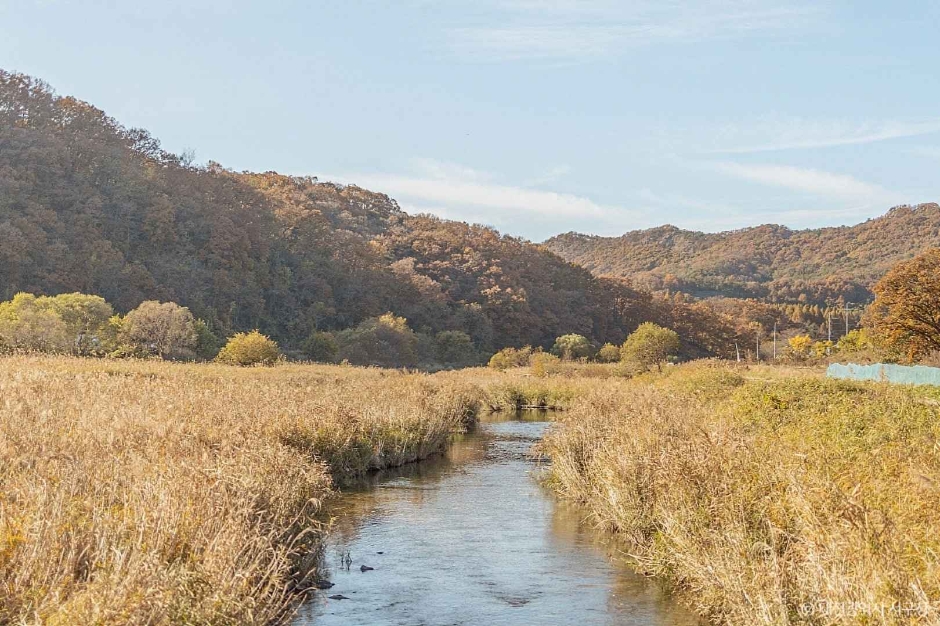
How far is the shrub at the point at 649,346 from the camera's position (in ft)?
184

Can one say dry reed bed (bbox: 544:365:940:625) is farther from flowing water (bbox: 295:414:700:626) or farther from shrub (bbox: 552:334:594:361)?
shrub (bbox: 552:334:594:361)

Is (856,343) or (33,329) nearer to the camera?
(33,329)

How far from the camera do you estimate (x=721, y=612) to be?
10.1 m

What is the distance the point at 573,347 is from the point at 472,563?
2622 inches

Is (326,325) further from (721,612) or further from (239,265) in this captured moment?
(721,612)

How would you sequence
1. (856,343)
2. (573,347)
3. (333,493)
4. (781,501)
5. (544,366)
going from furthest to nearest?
(573,347), (856,343), (544,366), (333,493), (781,501)

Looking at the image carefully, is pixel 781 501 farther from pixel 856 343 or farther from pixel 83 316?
pixel 856 343

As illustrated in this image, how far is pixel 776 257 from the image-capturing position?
15238 centimetres

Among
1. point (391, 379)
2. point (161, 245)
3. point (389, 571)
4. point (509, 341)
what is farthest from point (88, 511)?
point (509, 341)

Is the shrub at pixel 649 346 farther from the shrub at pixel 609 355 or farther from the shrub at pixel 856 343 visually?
the shrub at pixel 609 355

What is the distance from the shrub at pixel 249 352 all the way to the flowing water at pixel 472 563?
24.3 m

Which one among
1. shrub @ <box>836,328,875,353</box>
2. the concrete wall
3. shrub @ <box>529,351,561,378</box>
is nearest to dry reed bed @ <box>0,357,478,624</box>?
the concrete wall

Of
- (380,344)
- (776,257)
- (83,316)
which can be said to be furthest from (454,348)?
(776,257)

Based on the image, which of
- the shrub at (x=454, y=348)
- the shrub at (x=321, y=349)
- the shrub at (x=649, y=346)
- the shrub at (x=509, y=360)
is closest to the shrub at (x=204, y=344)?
the shrub at (x=321, y=349)
